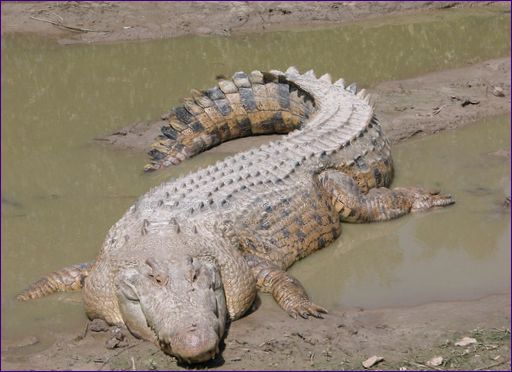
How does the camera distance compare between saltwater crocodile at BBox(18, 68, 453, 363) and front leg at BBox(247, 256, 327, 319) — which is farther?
front leg at BBox(247, 256, 327, 319)

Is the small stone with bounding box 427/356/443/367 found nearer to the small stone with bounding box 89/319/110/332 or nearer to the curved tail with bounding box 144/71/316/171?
the small stone with bounding box 89/319/110/332

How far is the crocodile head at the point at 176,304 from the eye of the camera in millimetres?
4402

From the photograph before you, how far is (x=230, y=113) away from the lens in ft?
27.6

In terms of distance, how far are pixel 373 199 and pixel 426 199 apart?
54 cm

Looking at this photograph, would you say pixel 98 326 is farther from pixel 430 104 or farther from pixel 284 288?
pixel 430 104

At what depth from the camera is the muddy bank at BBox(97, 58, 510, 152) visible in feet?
28.7

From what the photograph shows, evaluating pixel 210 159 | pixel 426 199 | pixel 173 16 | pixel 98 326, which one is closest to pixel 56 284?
pixel 98 326

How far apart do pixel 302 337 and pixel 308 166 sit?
1.88m

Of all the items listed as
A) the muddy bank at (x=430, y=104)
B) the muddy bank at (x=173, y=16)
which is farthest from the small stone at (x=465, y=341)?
the muddy bank at (x=173, y=16)

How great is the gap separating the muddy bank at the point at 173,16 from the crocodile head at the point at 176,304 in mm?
8211

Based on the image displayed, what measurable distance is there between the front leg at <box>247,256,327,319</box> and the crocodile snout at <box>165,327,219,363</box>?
969 mm

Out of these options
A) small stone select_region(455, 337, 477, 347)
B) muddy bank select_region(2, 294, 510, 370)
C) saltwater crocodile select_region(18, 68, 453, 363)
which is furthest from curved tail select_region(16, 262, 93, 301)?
small stone select_region(455, 337, 477, 347)

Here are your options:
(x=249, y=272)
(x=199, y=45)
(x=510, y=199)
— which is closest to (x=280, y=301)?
(x=249, y=272)

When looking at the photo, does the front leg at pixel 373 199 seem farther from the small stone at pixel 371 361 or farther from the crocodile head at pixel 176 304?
the small stone at pixel 371 361
